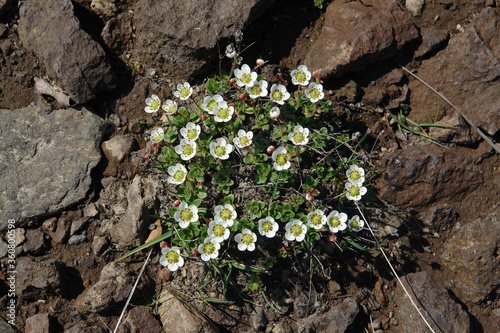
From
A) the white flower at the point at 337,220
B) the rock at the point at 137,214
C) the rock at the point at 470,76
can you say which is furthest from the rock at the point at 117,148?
the rock at the point at 470,76

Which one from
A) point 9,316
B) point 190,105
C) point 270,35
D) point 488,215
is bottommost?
point 9,316

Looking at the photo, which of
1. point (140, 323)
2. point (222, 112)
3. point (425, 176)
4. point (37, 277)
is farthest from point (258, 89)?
point (37, 277)

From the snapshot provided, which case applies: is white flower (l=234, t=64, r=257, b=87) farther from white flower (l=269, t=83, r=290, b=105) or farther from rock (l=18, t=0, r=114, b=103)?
rock (l=18, t=0, r=114, b=103)

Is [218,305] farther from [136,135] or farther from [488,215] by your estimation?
[488,215]

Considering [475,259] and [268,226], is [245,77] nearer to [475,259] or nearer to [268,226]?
[268,226]

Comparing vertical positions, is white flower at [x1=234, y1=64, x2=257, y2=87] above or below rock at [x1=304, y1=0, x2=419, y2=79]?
below

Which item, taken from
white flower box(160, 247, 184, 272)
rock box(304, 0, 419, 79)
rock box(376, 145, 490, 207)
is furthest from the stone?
rock box(304, 0, 419, 79)

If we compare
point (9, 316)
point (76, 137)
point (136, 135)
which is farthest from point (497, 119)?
Answer: point (9, 316)
